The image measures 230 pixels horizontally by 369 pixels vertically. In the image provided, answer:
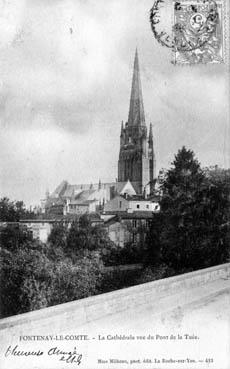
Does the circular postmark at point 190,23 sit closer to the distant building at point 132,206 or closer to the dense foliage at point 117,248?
the dense foliage at point 117,248

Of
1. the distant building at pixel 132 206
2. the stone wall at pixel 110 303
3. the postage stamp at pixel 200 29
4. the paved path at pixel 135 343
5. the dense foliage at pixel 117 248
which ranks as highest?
the postage stamp at pixel 200 29

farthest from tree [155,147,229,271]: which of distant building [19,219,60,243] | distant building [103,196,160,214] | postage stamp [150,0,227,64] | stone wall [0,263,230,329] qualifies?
postage stamp [150,0,227,64]

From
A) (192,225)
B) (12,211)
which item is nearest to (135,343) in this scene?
(12,211)

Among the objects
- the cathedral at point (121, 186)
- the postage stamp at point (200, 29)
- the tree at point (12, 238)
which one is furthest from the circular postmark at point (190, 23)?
the tree at point (12, 238)

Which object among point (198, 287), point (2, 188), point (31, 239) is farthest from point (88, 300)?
point (31, 239)

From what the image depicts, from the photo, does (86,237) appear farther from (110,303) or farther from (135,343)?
(135,343)

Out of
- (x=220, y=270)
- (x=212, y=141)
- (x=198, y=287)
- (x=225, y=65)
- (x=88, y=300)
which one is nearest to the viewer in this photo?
(x=88, y=300)

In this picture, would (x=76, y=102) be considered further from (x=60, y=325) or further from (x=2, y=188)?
(x=60, y=325)
